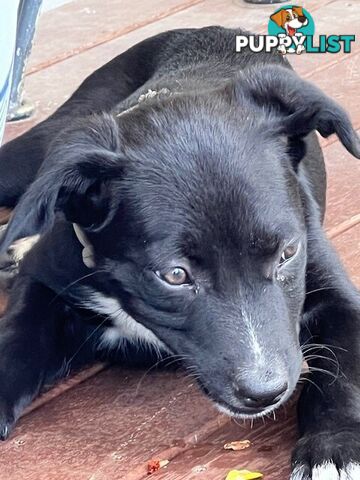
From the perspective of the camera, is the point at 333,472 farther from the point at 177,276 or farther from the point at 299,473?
the point at 177,276

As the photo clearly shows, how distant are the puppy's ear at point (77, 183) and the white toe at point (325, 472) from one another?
0.57 meters

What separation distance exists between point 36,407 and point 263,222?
25.8 inches

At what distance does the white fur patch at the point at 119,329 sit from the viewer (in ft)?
7.45

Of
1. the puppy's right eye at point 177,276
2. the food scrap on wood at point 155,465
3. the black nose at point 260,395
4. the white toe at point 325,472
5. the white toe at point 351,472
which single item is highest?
the puppy's right eye at point 177,276

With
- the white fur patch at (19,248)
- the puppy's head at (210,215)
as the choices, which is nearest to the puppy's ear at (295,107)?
the puppy's head at (210,215)

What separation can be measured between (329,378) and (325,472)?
226 mm

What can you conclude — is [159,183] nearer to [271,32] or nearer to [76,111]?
[76,111]

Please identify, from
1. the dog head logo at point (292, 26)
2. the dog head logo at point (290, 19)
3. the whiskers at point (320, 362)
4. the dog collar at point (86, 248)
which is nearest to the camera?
the whiskers at point (320, 362)

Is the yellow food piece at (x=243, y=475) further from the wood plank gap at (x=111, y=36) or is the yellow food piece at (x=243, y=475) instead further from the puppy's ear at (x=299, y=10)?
the puppy's ear at (x=299, y=10)

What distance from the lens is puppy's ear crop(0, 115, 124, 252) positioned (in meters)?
1.94

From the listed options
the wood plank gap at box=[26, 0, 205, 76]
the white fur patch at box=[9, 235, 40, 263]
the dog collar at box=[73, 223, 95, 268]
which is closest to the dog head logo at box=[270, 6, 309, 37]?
the wood plank gap at box=[26, 0, 205, 76]

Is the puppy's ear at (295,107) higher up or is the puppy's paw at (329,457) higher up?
the puppy's ear at (295,107)

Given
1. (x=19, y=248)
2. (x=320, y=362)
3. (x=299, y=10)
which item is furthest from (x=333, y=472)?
(x=299, y=10)

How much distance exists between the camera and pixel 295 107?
211cm
